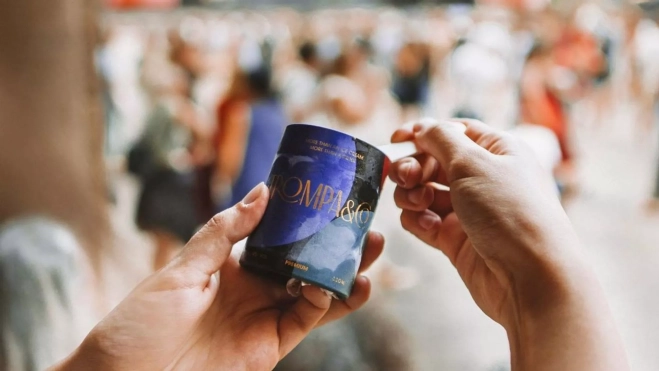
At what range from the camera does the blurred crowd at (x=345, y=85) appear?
224cm

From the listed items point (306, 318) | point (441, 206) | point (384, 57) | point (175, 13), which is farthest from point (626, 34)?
point (175, 13)

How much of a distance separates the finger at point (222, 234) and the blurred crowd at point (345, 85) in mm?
768

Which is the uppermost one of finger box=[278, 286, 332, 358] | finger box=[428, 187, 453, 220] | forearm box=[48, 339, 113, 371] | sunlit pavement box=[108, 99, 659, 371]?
finger box=[428, 187, 453, 220]

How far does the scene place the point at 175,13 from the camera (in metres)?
7.80

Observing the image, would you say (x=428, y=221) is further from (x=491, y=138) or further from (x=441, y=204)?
(x=491, y=138)

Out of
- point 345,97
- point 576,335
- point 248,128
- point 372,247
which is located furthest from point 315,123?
point 576,335

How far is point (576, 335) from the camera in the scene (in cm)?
69

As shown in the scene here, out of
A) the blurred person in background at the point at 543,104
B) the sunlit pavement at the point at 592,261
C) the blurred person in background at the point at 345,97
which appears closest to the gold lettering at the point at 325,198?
the sunlit pavement at the point at 592,261

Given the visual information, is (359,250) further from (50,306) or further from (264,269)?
(50,306)

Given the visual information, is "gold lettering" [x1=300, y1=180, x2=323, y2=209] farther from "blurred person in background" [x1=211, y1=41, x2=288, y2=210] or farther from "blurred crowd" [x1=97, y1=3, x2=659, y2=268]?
"blurred person in background" [x1=211, y1=41, x2=288, y2=210]

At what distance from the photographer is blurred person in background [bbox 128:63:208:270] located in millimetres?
2287

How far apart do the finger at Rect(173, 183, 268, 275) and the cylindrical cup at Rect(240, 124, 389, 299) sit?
16 mm

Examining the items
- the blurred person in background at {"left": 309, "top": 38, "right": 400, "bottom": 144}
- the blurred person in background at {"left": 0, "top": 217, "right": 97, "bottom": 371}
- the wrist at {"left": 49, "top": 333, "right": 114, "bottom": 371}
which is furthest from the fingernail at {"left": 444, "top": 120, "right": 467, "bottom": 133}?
the blurred person in background at {"left": 309, "top": 38, "right": 400, "bottom": 144}

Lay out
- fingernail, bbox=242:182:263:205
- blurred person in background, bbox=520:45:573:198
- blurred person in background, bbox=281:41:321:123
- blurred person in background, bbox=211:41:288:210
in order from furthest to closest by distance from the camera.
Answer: blurred person in background, bbox=281:41:321:123, blurred person in background, bbox=520:45:573:198, blurred person in background, bbox=211:41:288:210, fingernail, bbox=242:182:263:205
